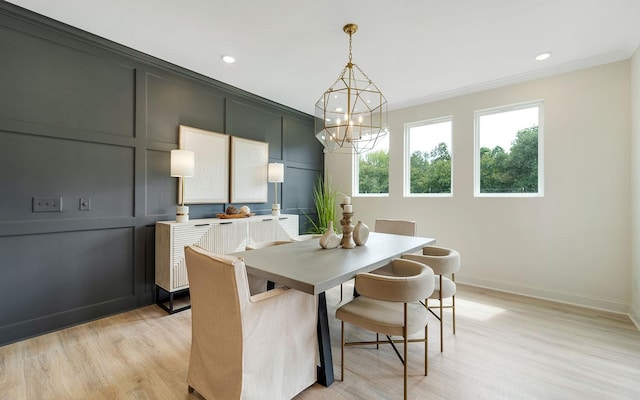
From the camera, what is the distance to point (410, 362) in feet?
6.39

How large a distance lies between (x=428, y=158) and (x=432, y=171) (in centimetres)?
21

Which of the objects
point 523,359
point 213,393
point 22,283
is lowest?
point 523,359

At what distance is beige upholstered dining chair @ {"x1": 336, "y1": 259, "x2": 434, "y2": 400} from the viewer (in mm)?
1445

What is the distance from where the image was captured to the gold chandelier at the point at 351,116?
2.11 m

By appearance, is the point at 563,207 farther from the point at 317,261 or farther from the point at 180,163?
the point at 180,163

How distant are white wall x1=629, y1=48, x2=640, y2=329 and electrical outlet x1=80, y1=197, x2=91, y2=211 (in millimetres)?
5056

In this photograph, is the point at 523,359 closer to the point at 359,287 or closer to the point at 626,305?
the point at 359,287

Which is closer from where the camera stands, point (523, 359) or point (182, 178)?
point (523, 359)

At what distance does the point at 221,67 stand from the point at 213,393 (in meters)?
3.07

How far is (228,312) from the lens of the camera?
51.6 inches

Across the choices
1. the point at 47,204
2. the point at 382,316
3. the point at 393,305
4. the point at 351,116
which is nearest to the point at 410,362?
the point at 393,305

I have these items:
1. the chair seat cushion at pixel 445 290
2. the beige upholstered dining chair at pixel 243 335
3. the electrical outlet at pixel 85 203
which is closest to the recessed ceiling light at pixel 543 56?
the chair seat cushion at pixel 445 290

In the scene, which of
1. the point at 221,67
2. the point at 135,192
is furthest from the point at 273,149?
the point at 135,192

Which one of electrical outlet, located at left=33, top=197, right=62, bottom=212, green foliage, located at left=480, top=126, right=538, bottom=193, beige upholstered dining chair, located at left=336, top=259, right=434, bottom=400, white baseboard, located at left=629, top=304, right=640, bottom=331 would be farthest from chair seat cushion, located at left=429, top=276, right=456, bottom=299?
electrical outlet, located at left=33, top=197, right=62, bottom=212
